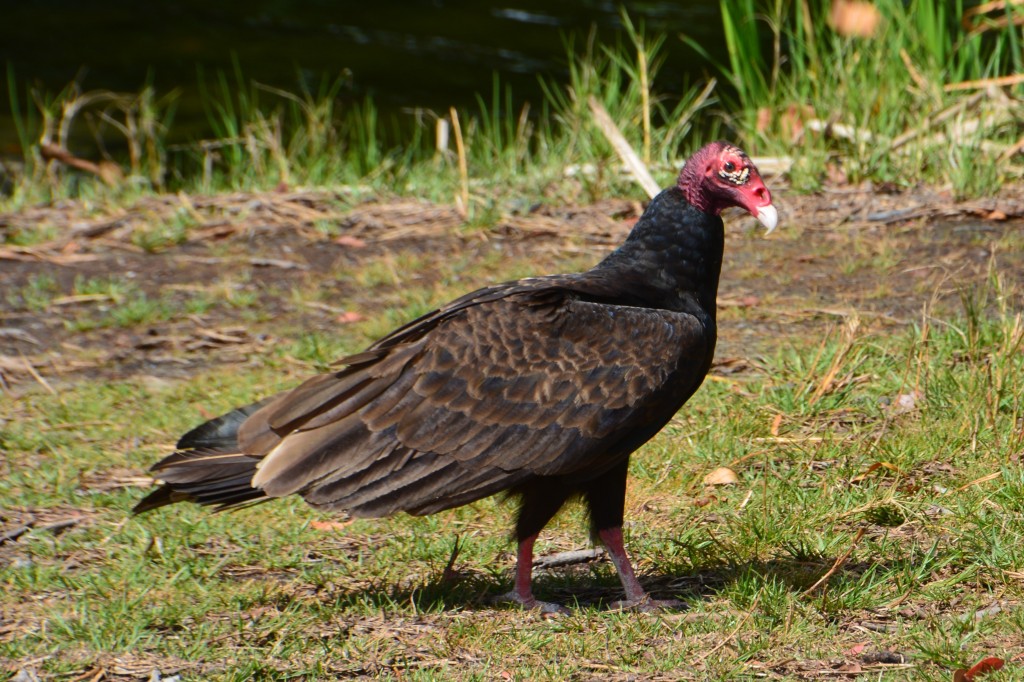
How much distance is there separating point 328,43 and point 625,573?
10451 millimetres

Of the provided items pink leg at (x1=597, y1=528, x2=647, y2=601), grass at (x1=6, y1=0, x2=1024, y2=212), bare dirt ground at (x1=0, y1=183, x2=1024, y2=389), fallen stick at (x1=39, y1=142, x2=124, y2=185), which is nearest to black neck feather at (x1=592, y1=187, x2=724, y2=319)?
pink leg at (x1=597, y1=528, x2=647, y2=601)

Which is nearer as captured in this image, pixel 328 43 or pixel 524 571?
pixel 524 571

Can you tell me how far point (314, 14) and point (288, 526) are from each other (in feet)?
35.9

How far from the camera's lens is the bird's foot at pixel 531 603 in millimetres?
3717

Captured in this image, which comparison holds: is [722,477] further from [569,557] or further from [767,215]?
[767,215]

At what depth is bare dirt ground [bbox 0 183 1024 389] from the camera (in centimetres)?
573

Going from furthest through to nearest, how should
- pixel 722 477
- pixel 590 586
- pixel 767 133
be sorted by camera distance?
pixel 767 133 → pixel 722 477 → pixel 590 586

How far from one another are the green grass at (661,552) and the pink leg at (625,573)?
10 cm

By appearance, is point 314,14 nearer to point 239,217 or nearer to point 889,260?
point 239,217

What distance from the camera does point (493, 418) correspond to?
11.8 ft

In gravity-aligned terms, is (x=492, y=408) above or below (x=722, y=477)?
above

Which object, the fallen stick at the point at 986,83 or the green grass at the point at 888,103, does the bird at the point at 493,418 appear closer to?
the green grass at the point at 888,103

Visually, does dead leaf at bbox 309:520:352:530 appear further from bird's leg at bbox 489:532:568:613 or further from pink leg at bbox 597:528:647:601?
pink leg at bbox 597:528:647:601

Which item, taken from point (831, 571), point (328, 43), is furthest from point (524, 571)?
point (328, 43)
